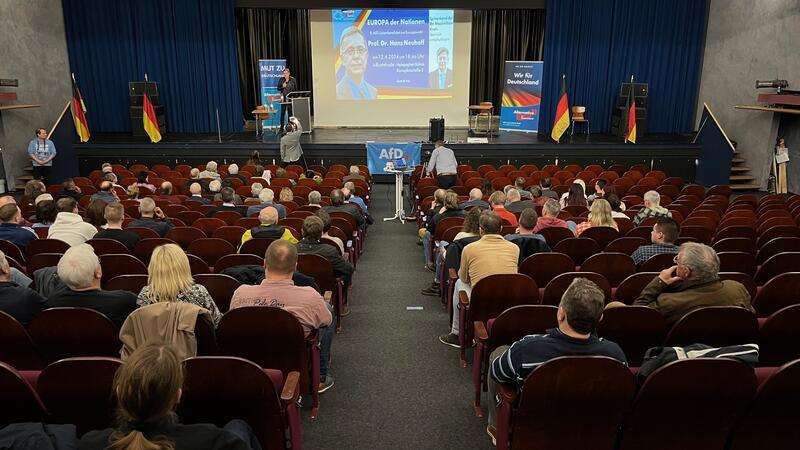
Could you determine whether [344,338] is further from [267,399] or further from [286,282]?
[267,399]

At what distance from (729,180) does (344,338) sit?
1066 centimetres

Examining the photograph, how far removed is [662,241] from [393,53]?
38.0 feet

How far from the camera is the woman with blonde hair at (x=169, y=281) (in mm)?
3094

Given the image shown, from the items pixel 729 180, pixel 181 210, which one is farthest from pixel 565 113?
pixel 181 210

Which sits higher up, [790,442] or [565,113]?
[565,113]

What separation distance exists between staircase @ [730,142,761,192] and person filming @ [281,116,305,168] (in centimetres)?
987

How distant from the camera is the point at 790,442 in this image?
2.58 meters

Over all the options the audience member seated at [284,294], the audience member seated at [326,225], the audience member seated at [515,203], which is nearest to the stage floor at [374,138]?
the audience member seated at [515,203]

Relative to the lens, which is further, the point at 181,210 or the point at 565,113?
the point at 565,113

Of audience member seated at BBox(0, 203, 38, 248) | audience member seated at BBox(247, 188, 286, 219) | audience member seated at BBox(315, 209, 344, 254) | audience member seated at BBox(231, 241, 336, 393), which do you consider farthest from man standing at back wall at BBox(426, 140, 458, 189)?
audience member seated at BBox(231, 241, 336, 393)

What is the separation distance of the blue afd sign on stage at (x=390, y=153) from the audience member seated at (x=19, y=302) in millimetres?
9620

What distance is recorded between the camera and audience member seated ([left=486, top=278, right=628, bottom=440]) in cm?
246

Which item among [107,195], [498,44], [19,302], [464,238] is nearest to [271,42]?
[498,44]

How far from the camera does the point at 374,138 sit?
1393 centimetres
